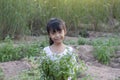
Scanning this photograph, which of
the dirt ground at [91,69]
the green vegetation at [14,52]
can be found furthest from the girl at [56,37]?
the green vegetation at [14,52]

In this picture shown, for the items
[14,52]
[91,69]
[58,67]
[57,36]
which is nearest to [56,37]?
[57,36]

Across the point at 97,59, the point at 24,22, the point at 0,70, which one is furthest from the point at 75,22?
the point at 0,70

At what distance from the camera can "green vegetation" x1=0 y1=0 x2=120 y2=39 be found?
8.50 m

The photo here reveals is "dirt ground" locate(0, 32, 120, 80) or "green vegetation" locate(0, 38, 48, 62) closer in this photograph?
"dirt ground" locate(0, 32, 120, 80)

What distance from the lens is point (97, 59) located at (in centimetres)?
694

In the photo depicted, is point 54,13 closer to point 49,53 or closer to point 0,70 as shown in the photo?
point 0,70

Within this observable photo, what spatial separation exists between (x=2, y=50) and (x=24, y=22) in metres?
1.87

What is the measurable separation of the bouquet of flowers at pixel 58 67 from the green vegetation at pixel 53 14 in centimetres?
485

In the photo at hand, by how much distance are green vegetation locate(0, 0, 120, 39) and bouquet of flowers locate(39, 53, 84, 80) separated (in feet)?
15.9

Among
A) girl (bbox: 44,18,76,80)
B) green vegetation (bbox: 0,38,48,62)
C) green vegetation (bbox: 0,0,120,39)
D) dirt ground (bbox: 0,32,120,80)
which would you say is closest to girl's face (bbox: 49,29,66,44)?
girl (bbox: 44,18,76,80)

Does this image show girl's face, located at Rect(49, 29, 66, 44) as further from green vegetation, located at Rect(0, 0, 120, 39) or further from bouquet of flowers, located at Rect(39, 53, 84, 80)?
green vegetation, located at Rect(0, 0, 120, 39)

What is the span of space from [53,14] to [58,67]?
593 cm

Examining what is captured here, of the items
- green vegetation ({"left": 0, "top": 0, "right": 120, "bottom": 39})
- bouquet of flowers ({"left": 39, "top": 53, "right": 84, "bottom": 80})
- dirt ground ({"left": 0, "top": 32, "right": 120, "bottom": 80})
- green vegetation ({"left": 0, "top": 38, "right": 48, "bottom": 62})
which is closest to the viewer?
bouquet of flowers ({"left": 39, "top": 53, "right": 84, "bottom": 80})

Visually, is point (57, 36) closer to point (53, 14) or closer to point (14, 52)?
point (14, 52)
